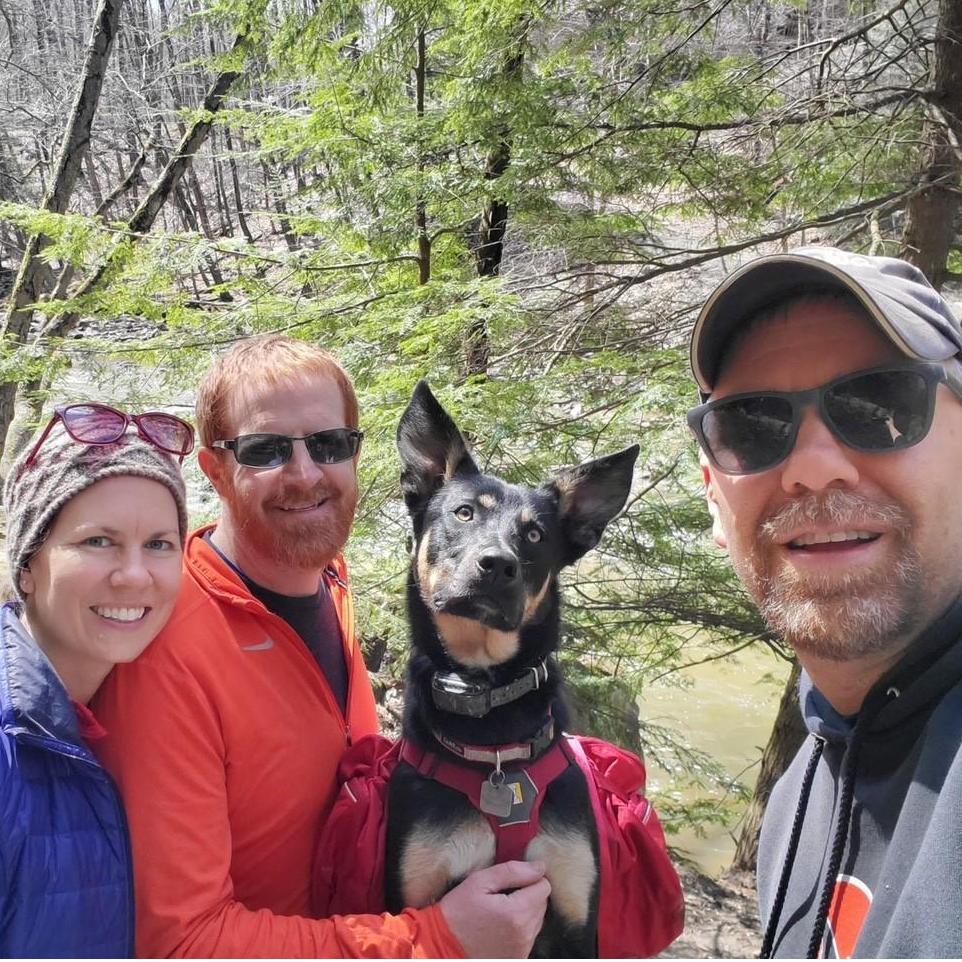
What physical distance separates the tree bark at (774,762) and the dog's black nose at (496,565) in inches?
166

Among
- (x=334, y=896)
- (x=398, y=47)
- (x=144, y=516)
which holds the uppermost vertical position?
(x=398, y=47)

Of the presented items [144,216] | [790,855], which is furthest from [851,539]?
[144,216]

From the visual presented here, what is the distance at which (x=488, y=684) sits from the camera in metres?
2.32

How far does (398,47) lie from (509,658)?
4.42 metres

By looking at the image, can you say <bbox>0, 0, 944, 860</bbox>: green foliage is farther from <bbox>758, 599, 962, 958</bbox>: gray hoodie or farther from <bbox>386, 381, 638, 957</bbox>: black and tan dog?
→ <bbox>758, 599, 962, 958</bbox>: gray hoodie

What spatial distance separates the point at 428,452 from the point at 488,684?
90 cm

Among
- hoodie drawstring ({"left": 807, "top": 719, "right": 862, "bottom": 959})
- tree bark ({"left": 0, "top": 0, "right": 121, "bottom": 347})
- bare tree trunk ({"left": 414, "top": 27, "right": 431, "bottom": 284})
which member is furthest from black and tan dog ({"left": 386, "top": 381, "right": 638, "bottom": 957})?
tree bark ({"left": 0, "top": 0, "right": 121, "bottom": 347})

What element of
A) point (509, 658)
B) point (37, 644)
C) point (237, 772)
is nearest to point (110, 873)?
point (237, 772)

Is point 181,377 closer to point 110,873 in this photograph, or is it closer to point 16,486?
point 16,486

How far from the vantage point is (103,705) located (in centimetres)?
178

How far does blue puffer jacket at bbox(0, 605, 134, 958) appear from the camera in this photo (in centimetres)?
146

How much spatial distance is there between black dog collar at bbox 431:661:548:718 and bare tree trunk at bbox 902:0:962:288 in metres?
3.59

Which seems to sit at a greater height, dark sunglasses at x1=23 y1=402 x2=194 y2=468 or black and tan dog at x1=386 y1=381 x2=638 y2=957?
dark sunglasses at x1=23 y1=402 x2=194 y2=468

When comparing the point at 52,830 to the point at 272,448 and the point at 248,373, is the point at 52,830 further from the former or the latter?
the point at 248,373
